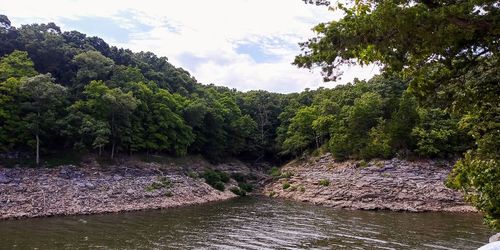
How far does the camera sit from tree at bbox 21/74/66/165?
42750 millimetres

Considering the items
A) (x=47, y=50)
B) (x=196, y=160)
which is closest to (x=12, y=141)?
(x=47, y=50)

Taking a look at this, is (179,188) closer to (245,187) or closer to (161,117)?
(245,187)

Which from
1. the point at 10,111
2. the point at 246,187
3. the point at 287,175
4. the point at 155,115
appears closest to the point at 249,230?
the point at 246,187

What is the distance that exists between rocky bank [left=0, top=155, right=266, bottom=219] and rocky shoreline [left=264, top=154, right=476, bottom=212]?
9.57 meters

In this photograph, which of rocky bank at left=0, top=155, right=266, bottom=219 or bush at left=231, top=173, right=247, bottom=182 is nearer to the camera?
rocky bank at left=0, top=155, right=266, bottom=219

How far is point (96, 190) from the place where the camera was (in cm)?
3984

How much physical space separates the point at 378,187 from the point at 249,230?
18.9 m

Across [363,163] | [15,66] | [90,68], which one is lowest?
[363,163]

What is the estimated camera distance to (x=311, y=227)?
31688mm

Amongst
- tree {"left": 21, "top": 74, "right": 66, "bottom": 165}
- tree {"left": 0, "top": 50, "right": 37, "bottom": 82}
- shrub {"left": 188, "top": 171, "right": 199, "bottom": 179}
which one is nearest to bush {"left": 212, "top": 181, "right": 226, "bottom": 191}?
shrub {"left": 188, "top": 171, "right": 199, "bottom": 179}

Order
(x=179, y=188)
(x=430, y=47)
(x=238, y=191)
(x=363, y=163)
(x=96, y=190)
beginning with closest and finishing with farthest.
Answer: (x=430, y=47), (x=96, y=190), (x=179, y=188), (x=363, y=163), (x=238, y=191)

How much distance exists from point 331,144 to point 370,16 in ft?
163

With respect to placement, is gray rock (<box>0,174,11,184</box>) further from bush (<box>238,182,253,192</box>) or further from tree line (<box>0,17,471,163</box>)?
bush (<box>238,182,253,192</box>)

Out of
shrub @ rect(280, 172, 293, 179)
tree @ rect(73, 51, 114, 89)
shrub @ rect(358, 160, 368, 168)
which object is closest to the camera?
shrub @ rect(358, 160, 368, 168)
